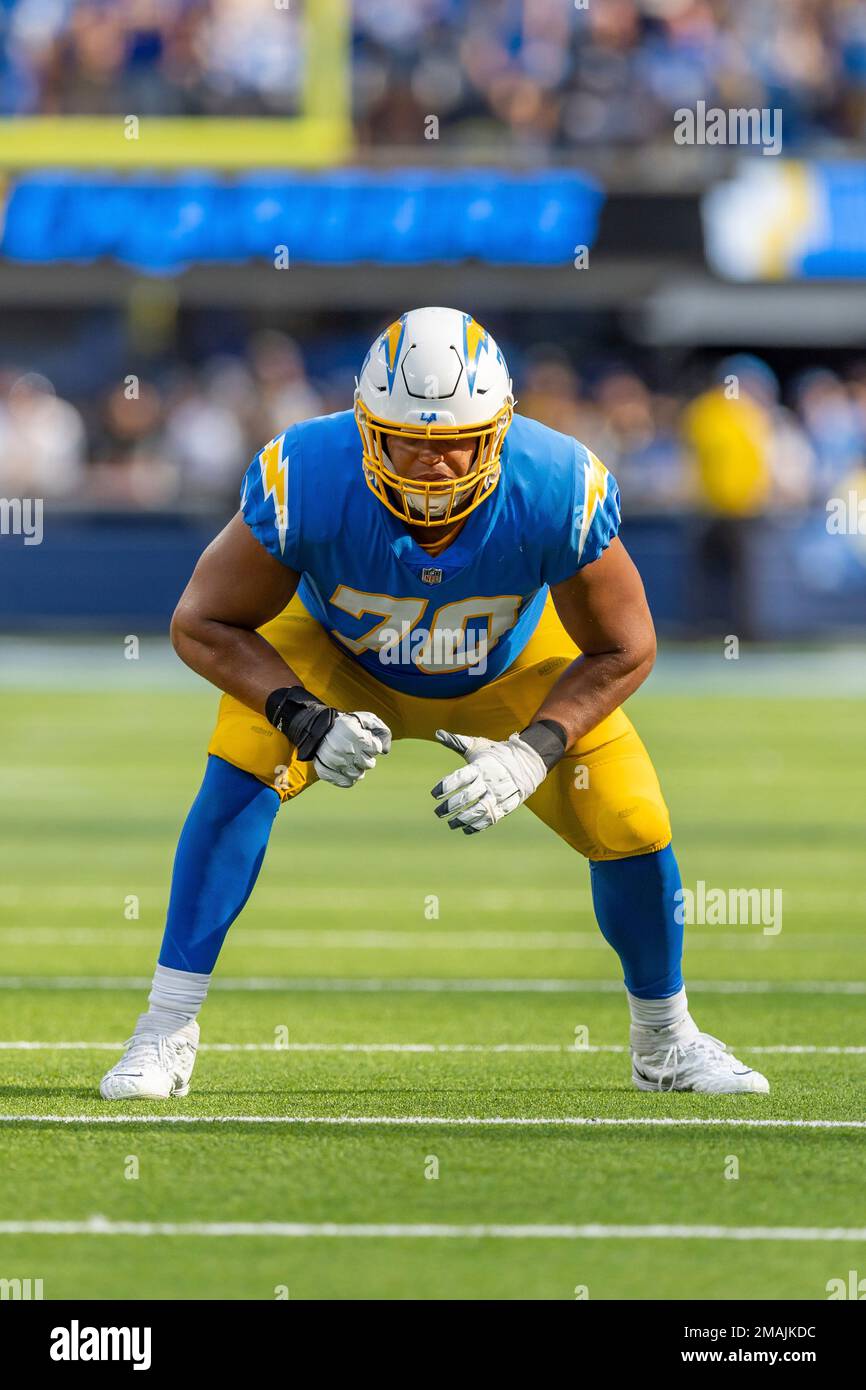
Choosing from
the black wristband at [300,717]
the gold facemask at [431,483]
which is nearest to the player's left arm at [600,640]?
the gold facemask at [431,483]

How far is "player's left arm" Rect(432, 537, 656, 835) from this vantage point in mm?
5297

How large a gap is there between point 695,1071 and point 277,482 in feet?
6.12

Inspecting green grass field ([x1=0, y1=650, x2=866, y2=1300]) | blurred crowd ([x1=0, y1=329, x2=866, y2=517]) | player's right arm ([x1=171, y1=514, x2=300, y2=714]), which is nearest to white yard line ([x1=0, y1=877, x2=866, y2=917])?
green grass field ([x1=0, y1=650, x2=866, y2=1300])

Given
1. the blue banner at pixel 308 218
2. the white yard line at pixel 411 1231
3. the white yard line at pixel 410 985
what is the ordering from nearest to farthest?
the white yard line at pixel 411 1231
the white yard line at pixel 410 985
the blue banner at pixel 308 218

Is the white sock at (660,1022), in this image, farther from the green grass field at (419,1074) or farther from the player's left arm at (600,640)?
the player's left arm at (600,640)

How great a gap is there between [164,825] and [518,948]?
3.51 meters

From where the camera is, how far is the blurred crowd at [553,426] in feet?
65.9

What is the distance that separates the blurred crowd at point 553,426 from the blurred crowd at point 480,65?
2652 millimetres

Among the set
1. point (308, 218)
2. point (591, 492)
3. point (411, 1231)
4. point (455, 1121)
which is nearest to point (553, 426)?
point (308, 218)

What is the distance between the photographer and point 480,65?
930 inches

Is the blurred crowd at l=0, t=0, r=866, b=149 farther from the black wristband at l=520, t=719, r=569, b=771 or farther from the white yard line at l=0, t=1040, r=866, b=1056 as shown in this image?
the black wristband at l=520, t=719, r=569, b=771

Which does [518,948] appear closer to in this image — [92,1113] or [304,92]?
[92,1113]

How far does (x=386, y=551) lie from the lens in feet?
17.8

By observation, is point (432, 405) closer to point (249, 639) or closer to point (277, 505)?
point (277, 505)
